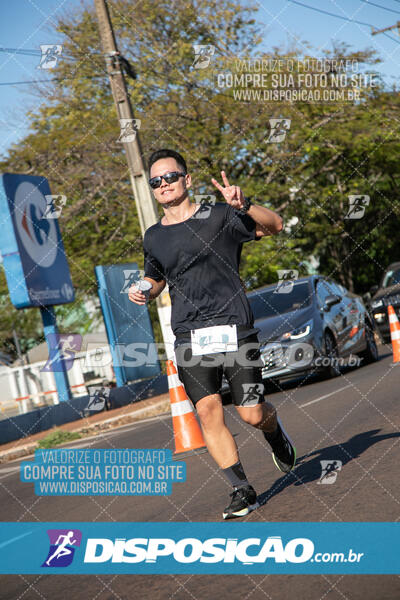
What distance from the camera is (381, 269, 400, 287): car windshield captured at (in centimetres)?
1765

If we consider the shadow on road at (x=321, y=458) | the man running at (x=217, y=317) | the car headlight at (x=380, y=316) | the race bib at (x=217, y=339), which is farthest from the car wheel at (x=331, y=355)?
the race bib at (x=217, y=339)

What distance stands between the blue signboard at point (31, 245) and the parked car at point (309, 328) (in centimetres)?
477

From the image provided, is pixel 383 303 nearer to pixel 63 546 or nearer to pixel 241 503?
pixel 241 503

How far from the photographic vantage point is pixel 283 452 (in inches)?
200

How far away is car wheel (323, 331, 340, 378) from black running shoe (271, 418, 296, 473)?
6.80 meters

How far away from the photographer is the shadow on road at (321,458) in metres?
5.07

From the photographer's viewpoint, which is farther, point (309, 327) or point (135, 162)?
point (135, 162)

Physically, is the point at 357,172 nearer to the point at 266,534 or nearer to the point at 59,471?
the point at 59,471

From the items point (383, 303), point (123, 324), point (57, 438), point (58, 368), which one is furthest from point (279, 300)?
point (123, 324)

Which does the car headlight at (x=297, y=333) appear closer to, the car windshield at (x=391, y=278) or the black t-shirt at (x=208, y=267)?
the car windshield at (x=391, y=278)

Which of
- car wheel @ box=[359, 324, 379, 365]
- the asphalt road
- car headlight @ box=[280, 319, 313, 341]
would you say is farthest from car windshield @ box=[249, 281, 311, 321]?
the asphalt road

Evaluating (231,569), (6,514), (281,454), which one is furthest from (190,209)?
(6,514)

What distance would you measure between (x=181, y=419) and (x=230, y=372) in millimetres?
3000

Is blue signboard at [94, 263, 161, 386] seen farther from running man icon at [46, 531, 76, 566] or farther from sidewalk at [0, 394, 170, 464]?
running man icon at [46, 531, 76, 566]
